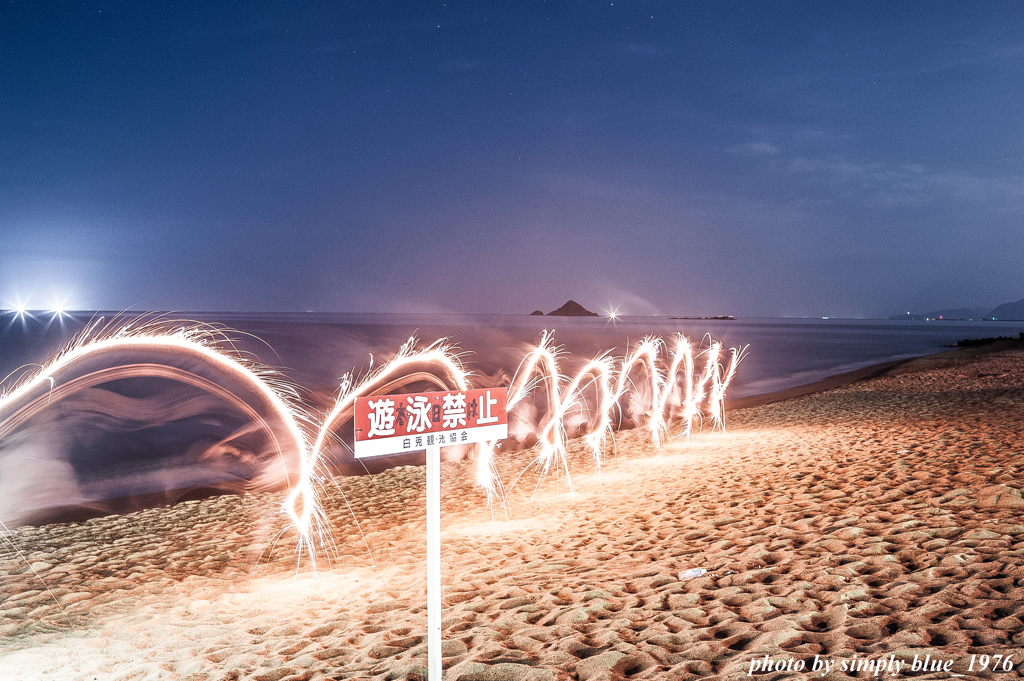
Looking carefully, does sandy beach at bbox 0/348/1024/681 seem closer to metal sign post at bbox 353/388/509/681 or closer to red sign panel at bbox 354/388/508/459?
metal sign post at bbox 353/388/509/681

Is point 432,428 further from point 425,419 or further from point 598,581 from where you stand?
point 598,581

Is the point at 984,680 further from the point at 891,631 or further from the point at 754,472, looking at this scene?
the point at 754,472

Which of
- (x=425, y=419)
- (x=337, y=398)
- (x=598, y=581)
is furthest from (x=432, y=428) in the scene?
(x=337, y=398)

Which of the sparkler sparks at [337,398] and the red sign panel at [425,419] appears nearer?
the red sign panel at [425,419]

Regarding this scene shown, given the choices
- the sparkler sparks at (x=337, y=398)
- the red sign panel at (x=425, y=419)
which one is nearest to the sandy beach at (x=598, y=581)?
the sparkler sparks at (x=337, y=398)

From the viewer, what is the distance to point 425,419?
3020mm

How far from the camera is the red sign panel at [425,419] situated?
283 centimetres

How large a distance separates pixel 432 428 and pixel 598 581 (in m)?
2.46

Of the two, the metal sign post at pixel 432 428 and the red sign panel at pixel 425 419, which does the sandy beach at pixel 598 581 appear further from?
the red sign panel at pixel 425 419

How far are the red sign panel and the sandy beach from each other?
1.45 m

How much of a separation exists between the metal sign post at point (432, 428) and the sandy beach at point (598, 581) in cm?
77

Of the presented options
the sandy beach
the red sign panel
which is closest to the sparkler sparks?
the red sign panel

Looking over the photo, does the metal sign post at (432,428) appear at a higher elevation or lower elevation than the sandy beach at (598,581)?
higher

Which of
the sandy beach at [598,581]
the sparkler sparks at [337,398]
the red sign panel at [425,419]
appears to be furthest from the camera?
the sparkler sparks at [337,398]
